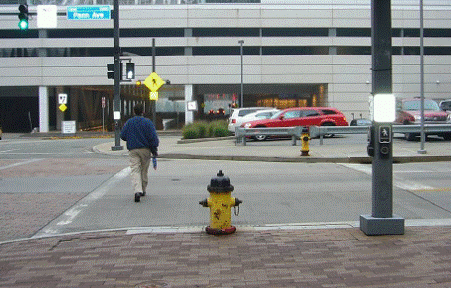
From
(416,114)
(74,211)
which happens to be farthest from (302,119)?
(74,211)

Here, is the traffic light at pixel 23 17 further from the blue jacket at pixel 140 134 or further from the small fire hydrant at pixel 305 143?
the blue jacket at pixel 140 134

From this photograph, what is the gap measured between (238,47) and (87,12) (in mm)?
30538

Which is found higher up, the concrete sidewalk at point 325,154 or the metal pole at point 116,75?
the metal pole at point 116,75

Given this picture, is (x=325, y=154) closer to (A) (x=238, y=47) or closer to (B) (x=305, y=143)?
(B) (x=305, y=143)

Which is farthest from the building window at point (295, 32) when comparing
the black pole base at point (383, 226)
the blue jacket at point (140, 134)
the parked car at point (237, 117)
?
the black pole base at point (383, 226)

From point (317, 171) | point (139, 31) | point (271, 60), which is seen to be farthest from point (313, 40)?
point (317, 171)

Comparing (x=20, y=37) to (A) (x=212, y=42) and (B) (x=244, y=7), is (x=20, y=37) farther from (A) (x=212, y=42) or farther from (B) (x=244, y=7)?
(B) (x=244, y=7)

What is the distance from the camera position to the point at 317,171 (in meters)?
13.8

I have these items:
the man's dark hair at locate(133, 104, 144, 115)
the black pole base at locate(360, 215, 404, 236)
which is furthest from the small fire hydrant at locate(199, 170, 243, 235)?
the man's dark hair at locate(133, 104, 144, 115)

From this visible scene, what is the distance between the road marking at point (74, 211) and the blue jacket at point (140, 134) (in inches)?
53.2

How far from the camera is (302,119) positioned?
82.2ft

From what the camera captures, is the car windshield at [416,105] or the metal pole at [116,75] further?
the metal pole at [116,75]

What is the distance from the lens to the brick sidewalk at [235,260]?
16.3 ft

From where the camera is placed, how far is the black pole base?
253 inches
